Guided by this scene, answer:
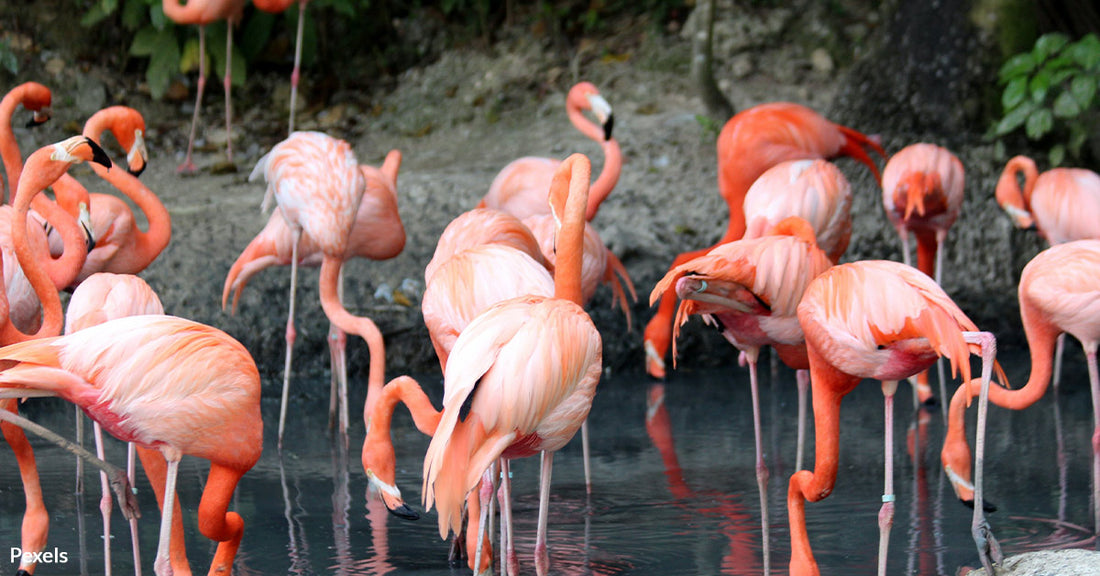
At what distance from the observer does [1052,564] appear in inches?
112

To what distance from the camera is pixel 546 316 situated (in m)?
2.78

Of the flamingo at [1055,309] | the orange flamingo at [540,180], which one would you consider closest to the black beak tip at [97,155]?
the orange flamingo at [540,180]

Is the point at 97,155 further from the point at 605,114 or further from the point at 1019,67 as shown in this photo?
the point at 1019,67

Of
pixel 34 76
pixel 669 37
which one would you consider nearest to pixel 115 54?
pixel 34 76

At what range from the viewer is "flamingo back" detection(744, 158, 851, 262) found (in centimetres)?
448

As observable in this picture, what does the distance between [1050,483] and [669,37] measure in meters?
5.89

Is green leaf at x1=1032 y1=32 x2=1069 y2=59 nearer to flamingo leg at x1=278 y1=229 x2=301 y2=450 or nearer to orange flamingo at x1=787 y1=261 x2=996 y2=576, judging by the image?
orange flamingo at x1=787 y1=261 x2=996 y2=576

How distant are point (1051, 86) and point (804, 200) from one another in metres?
2.66

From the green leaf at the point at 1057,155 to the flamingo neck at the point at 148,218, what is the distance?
496 cm

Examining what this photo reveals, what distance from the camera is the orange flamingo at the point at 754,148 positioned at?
5438 millimetres

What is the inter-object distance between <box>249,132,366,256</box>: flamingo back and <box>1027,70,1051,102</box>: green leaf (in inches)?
144

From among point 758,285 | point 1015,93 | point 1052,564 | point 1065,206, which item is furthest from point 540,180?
point 1052,564

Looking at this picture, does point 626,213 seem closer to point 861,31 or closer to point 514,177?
point 514,177

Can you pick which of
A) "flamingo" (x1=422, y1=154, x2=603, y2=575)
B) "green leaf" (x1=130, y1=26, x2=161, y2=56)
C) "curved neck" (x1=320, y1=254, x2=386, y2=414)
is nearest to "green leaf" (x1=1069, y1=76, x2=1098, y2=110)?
"curved neck" (x1=320, y1=254, x2=386, y2=414)
